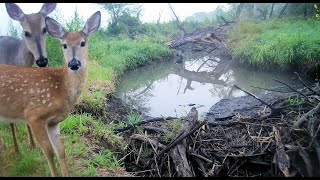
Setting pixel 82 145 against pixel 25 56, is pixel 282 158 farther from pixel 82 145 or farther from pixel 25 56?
pixel 25 56

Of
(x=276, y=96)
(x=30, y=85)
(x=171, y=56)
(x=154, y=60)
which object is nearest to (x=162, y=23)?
(x=171, y=56)

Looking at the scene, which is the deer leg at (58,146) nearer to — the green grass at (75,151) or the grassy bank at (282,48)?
the green grass at (75,151)

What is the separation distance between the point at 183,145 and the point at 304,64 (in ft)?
23.1

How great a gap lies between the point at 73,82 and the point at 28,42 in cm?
164

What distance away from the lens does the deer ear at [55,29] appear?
4691 millimetres

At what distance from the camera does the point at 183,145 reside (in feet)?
19.7

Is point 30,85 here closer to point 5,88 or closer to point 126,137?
point 5,88

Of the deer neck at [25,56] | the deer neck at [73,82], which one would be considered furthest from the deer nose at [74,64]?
the deer neck at [25,56]

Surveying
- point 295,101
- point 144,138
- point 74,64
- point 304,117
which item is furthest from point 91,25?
point 295,101

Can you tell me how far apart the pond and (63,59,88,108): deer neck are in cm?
403

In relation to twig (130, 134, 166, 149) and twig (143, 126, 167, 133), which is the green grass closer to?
twig (130, 134, 166, 149)

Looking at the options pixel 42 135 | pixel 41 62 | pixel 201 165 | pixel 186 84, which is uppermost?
pixel 41 62

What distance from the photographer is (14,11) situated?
5844mm

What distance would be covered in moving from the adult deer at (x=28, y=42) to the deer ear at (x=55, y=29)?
3.03 ft
